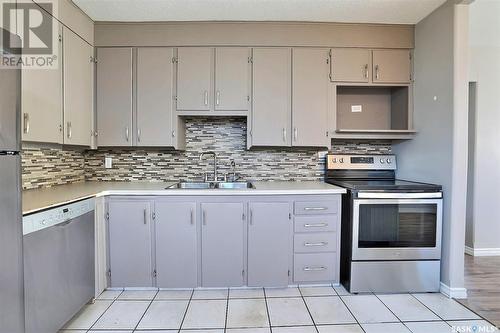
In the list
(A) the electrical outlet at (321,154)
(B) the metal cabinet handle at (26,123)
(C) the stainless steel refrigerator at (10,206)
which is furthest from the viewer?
(A) the electrical outlet at (321,154)

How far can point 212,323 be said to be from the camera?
1.96m

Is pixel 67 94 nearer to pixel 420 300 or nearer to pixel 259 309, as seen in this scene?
pixel 259 309

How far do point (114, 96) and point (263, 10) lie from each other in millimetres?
1588

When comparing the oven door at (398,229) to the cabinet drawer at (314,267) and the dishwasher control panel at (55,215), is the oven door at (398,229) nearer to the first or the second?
the cabinet drawer at (314,267)

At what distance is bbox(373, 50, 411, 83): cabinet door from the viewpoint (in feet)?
9.02

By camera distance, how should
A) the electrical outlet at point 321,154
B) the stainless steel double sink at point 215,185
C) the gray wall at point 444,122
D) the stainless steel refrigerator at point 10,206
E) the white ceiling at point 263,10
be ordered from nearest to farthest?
the stainless steel refrigerator at point 10,206
the gray wall at point 444,122
the white ceiling at point 263,10
the stainless steel double sink at point 215,185
the electrical outlet at point 321,154

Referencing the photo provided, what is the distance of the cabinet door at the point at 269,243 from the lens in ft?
7.86

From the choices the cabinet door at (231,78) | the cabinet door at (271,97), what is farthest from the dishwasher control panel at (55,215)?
the cabinet door at (271,97)

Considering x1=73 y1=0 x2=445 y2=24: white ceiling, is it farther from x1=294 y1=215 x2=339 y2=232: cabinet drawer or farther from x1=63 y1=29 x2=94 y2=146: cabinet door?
x1=294 y1=215 x2=339 y2=232: cabinet drawer

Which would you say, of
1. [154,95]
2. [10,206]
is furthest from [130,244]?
[154,95]

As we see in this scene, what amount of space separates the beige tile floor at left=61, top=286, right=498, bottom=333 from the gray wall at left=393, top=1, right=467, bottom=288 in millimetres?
448

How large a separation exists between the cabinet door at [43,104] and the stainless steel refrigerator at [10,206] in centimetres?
58

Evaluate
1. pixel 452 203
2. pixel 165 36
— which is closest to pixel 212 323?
pixel 452 203

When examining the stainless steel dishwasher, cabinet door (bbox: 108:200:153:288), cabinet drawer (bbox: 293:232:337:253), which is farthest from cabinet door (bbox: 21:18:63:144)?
cabinet drawer (bbox: 293:232:337:253)
